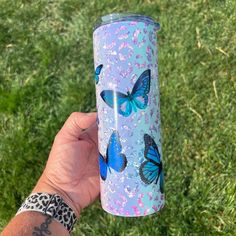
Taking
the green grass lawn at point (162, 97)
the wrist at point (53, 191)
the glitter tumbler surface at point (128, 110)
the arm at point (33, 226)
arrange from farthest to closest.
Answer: the green grass lawn at point (162, 97)
the wrist at point (53, 191)
the arm at point (33, 226)
the glitter tumbler surface at point (128, 110)

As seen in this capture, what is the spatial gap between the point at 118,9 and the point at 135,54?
115 cm

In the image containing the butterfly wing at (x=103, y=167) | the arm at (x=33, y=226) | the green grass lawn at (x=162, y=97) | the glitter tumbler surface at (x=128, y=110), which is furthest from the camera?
the green grass lawn at (x=162, y=97)

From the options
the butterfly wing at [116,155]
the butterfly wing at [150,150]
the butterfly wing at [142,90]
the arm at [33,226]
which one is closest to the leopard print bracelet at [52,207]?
the arm at [33,226]

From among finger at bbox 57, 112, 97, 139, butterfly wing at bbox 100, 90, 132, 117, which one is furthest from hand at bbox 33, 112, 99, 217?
butterfly wing at bbox 100, 90, 132, 117

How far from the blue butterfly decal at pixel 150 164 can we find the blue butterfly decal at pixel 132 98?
13 centimetres

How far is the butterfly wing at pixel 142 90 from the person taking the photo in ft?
6.19

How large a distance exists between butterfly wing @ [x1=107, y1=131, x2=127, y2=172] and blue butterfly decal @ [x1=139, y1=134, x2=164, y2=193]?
0.27 ft

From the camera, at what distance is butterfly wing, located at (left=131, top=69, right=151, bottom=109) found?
1887mm

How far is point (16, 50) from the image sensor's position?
297cm

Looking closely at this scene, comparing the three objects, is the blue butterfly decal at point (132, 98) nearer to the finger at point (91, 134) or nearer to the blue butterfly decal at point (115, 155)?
the blue butterfly decal at point (115, 155)

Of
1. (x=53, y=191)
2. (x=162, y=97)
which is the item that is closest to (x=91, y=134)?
(x=53, y=191)

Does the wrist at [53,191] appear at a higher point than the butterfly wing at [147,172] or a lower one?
lower

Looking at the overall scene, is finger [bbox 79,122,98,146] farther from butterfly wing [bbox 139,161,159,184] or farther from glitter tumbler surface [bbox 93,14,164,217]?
butterfly wing [bbox 139,161,159,184]

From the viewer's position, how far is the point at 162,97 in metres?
2.73
